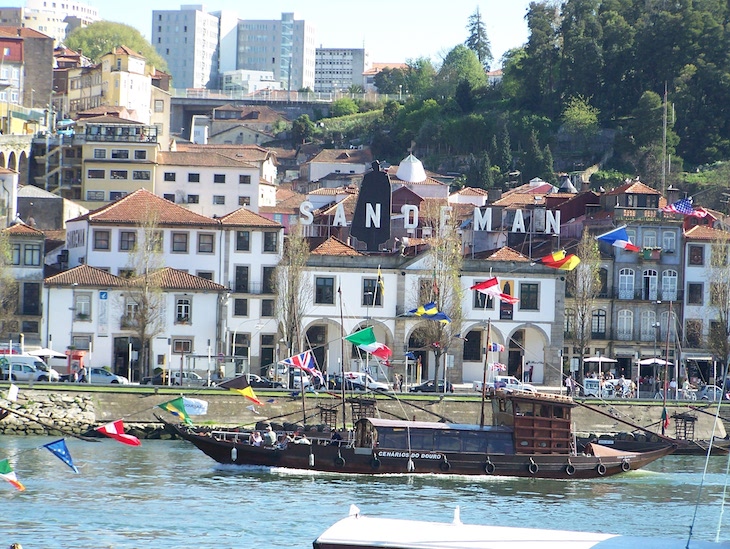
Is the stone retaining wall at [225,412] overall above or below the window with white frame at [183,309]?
below

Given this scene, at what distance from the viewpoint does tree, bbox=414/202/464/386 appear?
7894 cm

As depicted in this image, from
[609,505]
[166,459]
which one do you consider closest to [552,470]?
[609,505]

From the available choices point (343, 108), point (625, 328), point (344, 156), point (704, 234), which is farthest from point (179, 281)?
point (343, 108)

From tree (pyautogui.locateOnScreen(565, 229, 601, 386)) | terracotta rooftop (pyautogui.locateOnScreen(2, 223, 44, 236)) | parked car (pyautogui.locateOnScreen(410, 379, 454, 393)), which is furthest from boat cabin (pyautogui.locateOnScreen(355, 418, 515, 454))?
terracotta rooftop (pyautogui.locateOnScreen(2, 223, 44, 236))

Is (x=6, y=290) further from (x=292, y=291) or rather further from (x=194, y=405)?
(x=194, y=405)

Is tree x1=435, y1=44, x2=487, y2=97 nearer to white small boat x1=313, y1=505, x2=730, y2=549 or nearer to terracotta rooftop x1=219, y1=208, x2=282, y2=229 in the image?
terracotta rooftop x1=219, y1=208, x2=282, y2=229

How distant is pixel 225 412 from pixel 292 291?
1311 centimetres

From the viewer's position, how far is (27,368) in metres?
71.9

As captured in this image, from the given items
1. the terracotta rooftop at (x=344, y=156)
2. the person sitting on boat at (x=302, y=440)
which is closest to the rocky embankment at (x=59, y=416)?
the person sitting on boat at (x=302, y=440)

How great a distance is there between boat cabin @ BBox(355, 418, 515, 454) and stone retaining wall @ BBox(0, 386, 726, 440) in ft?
19.7

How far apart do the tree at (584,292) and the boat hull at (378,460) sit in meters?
25.2

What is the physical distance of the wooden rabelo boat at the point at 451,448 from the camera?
5691 cm

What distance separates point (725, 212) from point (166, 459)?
215 ft

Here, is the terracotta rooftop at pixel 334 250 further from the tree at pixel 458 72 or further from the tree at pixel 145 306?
the tree at pixel 458 72
